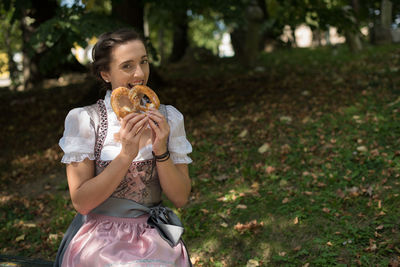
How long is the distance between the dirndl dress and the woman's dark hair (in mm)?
201

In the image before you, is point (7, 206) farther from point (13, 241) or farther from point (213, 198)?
point (213, 198)

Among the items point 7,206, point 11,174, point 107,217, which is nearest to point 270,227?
point 107,217

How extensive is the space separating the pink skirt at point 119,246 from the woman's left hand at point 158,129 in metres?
0.39

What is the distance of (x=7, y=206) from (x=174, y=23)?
10010mm

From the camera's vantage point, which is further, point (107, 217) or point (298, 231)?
point (298, 231)

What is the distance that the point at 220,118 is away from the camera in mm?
6906

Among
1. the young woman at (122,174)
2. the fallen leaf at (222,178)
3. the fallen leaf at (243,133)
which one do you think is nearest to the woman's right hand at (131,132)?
the young woman at (122,174)

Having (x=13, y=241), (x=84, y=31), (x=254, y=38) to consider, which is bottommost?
(x=13, y=241)

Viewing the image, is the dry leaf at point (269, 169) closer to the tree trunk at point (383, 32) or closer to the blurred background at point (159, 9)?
the blurred background at point (159, 9)

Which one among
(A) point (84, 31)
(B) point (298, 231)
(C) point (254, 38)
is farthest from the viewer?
(C) point (254, 38)

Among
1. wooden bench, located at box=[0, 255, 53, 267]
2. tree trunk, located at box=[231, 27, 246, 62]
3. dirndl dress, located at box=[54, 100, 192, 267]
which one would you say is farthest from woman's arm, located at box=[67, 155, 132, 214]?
tree trunk, located at box=[231, 27, 246, 62]

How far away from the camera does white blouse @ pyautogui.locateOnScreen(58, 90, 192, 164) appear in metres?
2.08

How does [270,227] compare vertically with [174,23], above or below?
below

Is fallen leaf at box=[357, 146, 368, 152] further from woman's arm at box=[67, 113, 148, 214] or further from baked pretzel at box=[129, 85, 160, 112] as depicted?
woman's arm at box=[67, 113, 148, 214]
